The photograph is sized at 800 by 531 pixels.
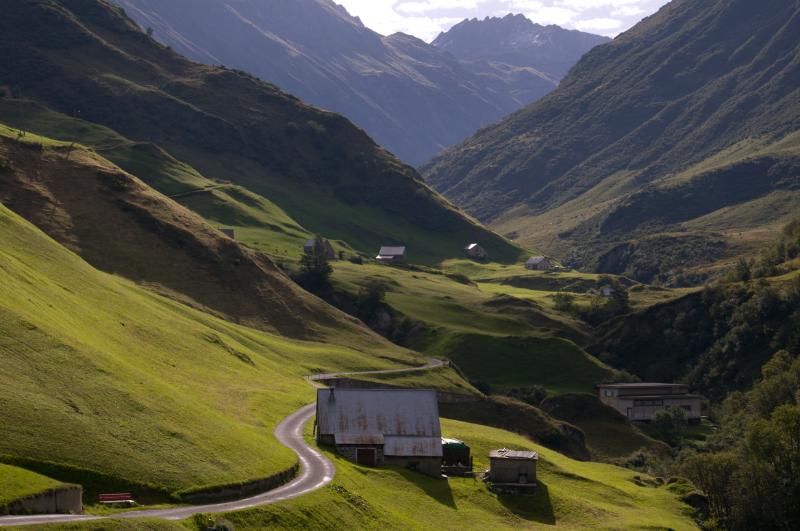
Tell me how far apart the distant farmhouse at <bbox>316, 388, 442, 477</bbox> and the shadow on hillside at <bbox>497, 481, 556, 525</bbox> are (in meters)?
6.03

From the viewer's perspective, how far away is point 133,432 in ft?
218

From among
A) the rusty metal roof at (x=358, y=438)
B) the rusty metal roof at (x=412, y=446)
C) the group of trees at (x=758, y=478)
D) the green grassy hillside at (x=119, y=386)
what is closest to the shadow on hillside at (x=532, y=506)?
the rusty metal roof at (x=412, y=446)

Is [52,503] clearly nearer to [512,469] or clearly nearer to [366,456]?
[366,456]

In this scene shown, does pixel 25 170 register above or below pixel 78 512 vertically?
above

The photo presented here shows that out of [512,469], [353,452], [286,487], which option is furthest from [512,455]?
[286,487]

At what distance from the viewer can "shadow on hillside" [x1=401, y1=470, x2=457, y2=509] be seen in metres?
85.1

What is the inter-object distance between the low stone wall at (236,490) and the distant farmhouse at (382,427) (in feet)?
55.5

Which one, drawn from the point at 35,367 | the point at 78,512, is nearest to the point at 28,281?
the point at 35,367

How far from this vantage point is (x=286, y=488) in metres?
70.5

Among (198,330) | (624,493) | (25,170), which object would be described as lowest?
(624,493)

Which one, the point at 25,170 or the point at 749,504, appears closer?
the point at 749,504

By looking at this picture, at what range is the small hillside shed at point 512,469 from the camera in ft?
305

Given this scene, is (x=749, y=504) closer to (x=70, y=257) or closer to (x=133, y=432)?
(x=133, y=432)

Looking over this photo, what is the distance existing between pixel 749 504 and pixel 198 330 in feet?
192
